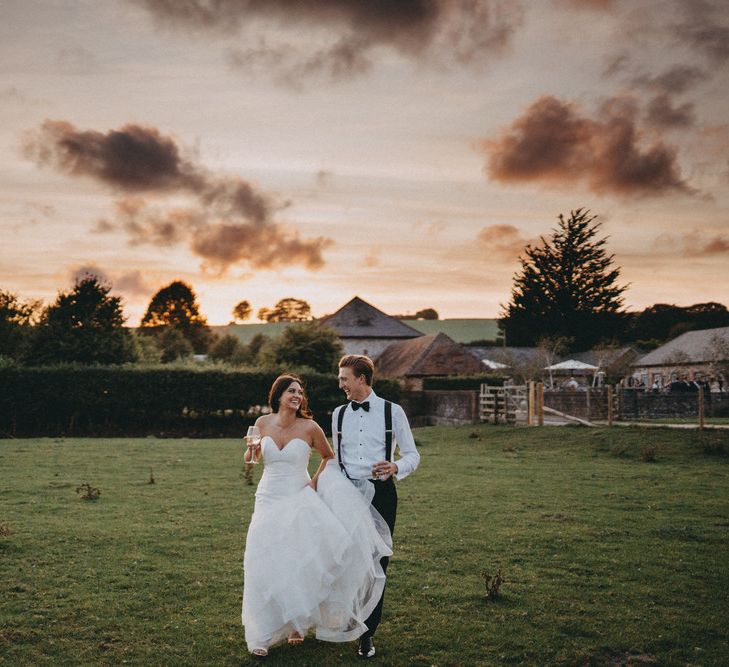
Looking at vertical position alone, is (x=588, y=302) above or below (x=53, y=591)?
above

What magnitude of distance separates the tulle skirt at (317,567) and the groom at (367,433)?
0.13 m

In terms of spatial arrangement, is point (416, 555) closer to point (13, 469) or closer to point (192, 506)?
point (192, 506)

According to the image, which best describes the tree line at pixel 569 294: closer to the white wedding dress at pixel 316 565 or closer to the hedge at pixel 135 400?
the hedge at pixel 135 400

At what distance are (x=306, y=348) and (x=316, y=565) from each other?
36.5 meters

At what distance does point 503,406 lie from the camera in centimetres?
3219

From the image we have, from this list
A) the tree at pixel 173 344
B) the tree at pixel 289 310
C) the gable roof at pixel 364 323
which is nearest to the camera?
the gable roof at pixel 364 323

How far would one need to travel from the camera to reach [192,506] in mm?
12117

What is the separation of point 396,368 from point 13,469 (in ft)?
146

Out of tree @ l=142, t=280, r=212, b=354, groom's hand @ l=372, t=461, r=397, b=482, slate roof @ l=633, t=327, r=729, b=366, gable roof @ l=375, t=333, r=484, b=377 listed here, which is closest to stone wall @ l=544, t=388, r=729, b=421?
gable roof @ l=375, t=333, r=484, b=377

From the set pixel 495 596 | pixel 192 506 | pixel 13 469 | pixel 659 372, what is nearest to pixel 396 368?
pixel 659 372

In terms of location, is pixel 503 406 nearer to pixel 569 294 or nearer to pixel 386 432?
pixel 386 432

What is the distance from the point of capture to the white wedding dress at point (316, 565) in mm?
5312

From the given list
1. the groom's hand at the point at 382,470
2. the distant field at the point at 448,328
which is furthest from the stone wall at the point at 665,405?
the distant field at the point at 448,328

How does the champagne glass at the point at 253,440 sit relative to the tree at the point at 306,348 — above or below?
below
